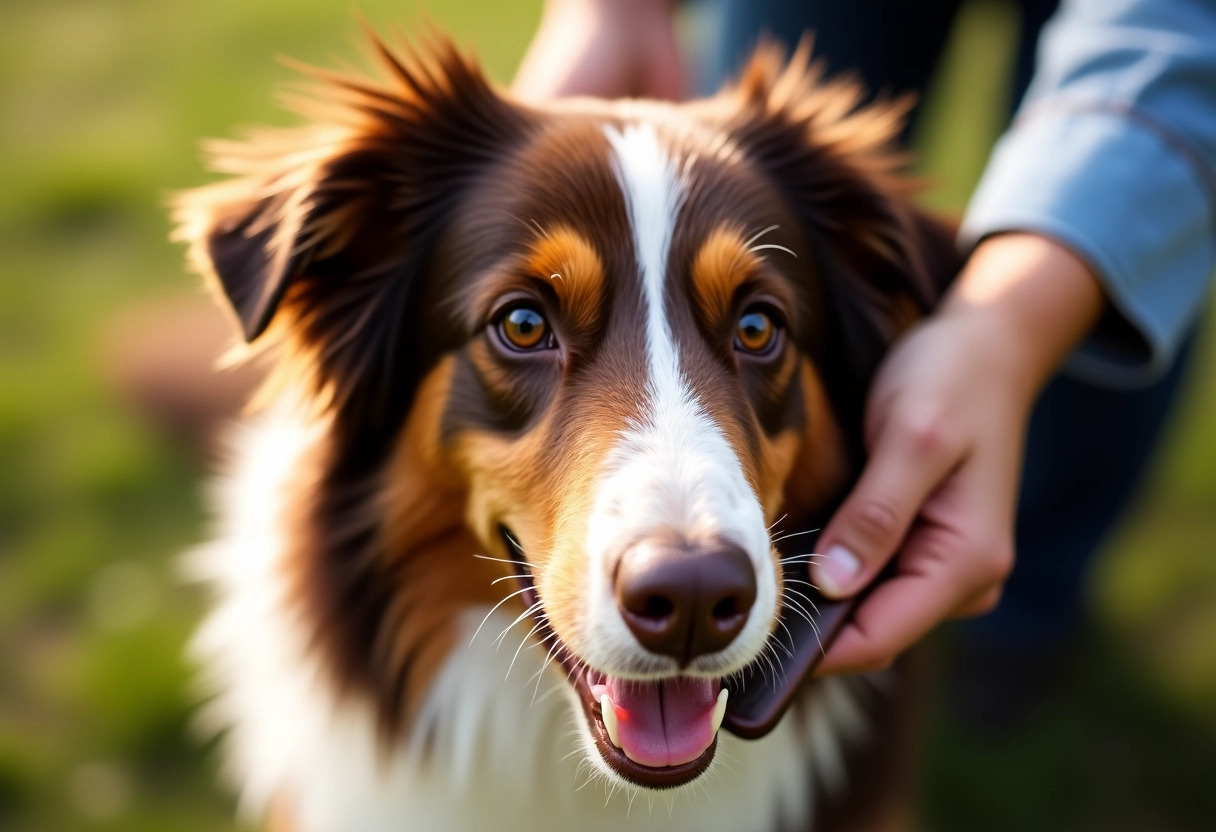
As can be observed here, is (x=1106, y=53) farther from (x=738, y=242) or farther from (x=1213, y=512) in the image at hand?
(x=1213, y=512)

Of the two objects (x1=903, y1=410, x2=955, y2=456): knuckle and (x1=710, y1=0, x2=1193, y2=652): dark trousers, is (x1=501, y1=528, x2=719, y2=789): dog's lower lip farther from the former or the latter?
(x1=710, y1=0, x2=1193, y2=652): dark trousers

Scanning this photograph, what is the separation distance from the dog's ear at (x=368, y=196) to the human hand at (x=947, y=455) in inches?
36.3

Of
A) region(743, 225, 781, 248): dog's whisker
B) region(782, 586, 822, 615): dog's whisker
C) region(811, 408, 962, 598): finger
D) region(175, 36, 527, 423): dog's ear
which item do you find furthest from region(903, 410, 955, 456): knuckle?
region(175, 36, 527, 423): dog's ear

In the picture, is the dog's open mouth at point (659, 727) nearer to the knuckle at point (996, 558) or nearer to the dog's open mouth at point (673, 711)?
the dog's open mouth at point (673, 711)

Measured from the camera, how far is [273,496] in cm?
263

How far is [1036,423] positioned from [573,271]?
91.4 inches

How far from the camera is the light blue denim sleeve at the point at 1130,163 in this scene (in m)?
2.35

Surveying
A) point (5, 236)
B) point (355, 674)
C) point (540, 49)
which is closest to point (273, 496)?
point (355, 674)

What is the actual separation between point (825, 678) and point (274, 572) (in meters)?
1.22

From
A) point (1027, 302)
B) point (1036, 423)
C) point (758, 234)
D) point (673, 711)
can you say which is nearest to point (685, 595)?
point (673, 711)

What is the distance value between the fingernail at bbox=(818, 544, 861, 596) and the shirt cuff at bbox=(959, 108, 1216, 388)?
784 millimetres

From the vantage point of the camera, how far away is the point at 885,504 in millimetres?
2133

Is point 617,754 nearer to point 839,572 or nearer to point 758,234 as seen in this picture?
point 839,572

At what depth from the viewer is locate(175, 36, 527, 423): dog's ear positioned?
2.27 m
